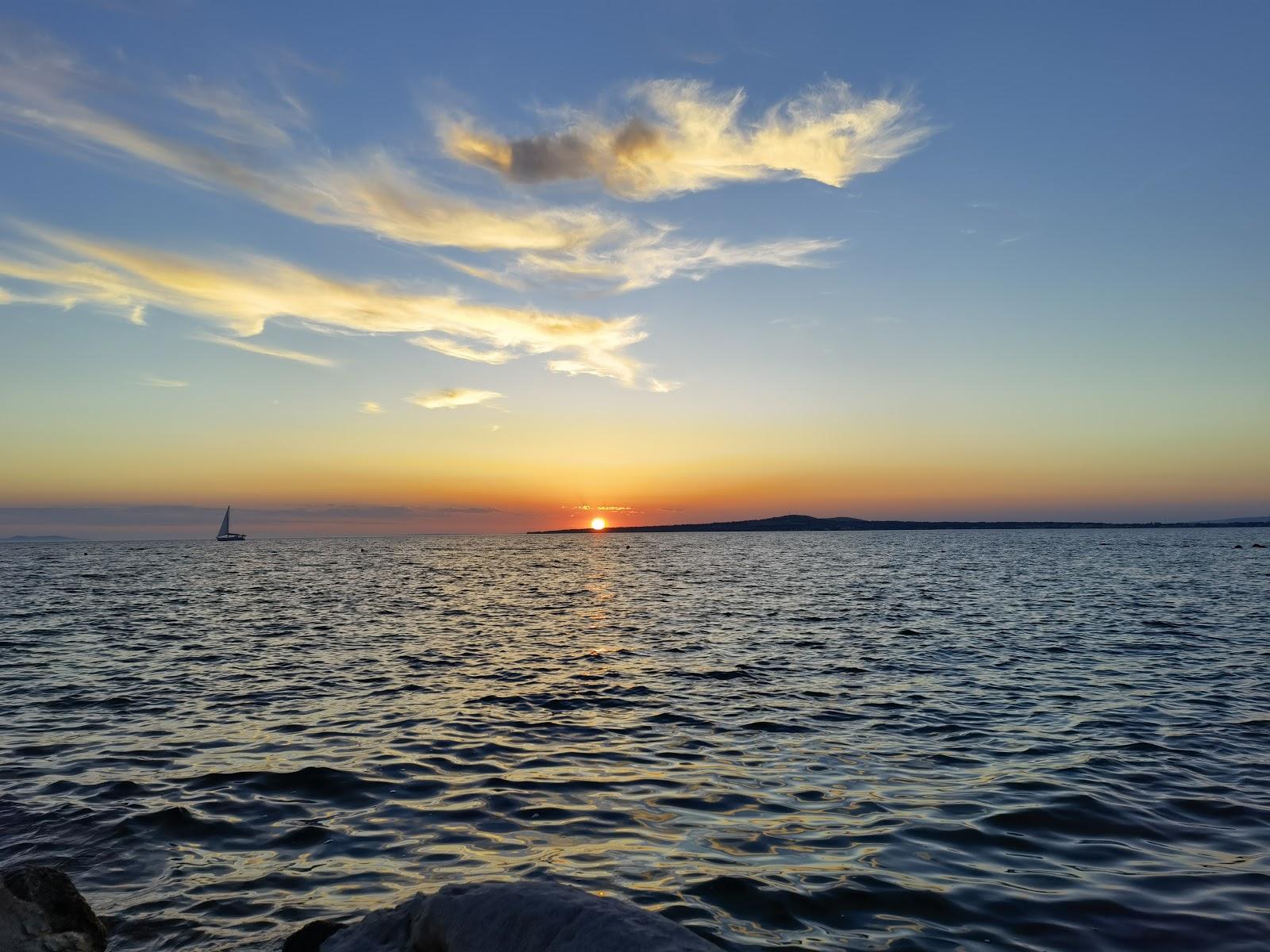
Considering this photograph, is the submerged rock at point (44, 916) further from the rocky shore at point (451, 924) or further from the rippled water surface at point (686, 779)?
the rippled water surface at point (686, 779)

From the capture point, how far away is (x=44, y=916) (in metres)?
7.04

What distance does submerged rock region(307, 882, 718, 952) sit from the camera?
5.94m

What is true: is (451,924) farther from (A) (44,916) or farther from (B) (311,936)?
(A) (44,916)

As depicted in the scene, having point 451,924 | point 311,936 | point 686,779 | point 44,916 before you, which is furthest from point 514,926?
point 686,779

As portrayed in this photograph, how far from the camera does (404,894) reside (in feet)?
29.0

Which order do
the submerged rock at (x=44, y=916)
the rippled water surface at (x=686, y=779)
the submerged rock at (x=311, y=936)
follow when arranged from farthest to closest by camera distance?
1. the rippled water surface at (x=686, y=779)
2. the submerged rock at (x=311, y=936)
3. the submerged rock at (x=44, y=916)

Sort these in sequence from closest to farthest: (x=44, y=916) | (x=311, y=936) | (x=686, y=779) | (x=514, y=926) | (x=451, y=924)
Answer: (x=514, y=926)
(x=451, y=924)
(x=44, y=916)
(x=311, y=936)
(x=686, y=779)

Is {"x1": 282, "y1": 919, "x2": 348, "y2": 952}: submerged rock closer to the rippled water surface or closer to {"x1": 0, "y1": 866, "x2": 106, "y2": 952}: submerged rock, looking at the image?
the rippled water surface

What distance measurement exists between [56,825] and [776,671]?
17.9m

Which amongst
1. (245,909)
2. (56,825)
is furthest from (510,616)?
(245,909)

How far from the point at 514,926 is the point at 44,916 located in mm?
4503

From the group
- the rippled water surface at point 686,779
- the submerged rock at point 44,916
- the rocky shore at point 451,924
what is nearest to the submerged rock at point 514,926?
the rocky shore at point 451,924

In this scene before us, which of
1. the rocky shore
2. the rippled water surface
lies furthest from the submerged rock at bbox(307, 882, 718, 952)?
the rippled water surface

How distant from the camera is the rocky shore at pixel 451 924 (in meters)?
6.02
